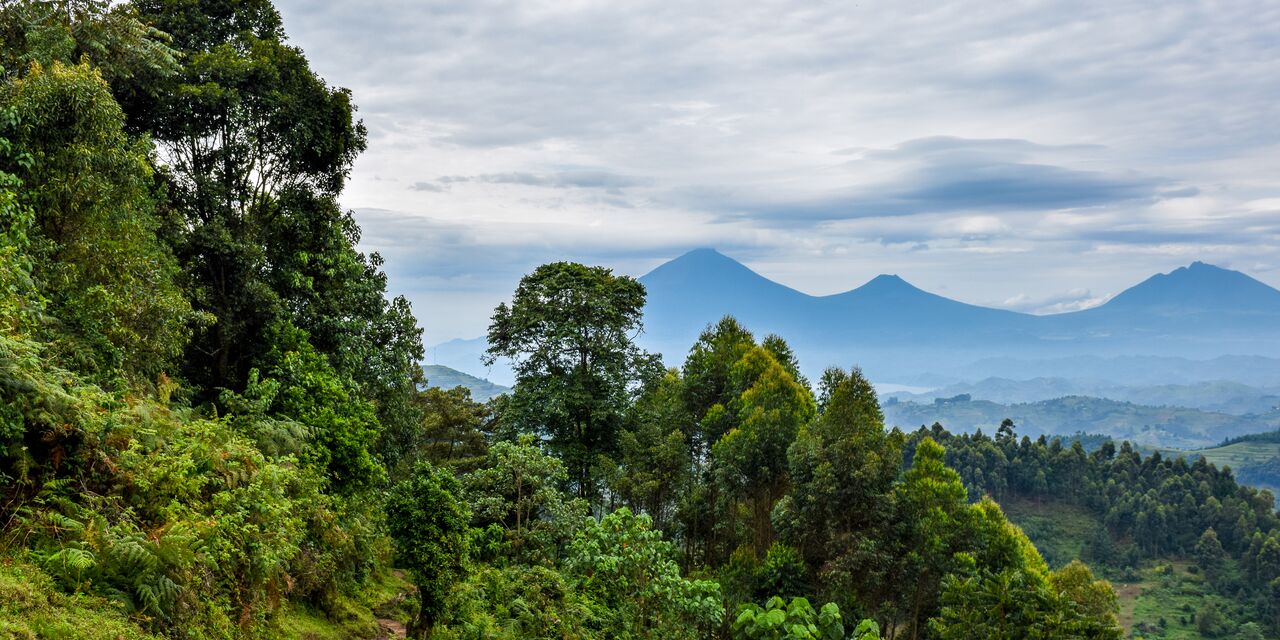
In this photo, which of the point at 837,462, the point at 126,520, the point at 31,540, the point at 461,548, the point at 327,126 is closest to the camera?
the point at 31,540

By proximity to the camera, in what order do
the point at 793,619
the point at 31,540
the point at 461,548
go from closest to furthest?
the point at 31,540
the point at 461,548
the point at 793,619

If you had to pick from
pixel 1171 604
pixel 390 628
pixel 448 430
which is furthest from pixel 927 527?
pixel 1171 604

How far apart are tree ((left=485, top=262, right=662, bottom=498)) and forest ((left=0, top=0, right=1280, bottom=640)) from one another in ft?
0.39

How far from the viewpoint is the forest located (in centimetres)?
711

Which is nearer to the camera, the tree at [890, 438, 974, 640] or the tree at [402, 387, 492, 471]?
the tree at [890, 438, 974, 640]

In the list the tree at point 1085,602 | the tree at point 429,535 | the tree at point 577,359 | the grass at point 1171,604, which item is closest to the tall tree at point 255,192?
the tree at point 429,535

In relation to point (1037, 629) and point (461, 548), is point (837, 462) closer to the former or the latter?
point (1037, 629)

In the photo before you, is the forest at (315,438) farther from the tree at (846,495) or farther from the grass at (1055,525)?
the grass at (1055,525)

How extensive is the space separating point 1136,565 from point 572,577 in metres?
108

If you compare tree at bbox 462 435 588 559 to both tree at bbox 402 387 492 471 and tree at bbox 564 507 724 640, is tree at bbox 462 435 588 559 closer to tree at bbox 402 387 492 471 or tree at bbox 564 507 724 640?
tree at bbox 564 507 724 640

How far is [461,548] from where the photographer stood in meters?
11.5

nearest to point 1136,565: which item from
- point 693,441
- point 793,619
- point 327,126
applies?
point 693,441

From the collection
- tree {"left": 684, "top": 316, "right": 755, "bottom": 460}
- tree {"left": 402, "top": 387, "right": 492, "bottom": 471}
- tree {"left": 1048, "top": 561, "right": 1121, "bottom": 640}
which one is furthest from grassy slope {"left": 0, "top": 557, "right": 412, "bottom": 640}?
tree {"left": 402, "top": 387, "right": 492, "bottom": 471}

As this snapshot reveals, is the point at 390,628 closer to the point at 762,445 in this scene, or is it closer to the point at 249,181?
the point at 249,181
